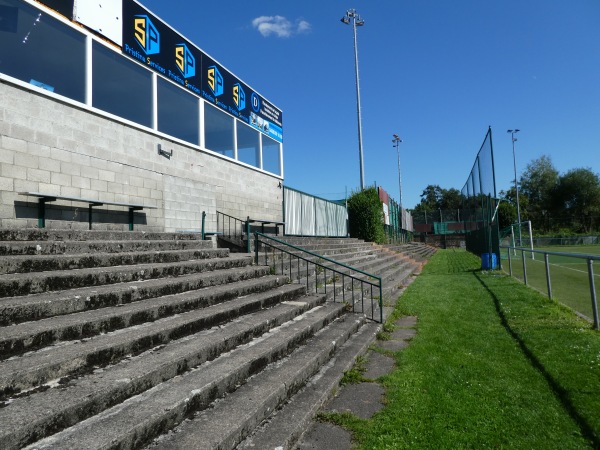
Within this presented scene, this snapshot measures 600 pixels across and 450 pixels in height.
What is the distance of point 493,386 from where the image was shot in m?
3.71

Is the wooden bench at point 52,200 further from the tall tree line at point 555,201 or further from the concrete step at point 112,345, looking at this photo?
the tall tree line at point 555,201

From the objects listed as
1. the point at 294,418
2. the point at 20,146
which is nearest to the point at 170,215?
the point at 20,146

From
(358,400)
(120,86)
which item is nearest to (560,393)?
(358,400)

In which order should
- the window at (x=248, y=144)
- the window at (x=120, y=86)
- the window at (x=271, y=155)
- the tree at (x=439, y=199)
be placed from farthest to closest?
the tree at (x=439, y=199) < the window at (x=271, y=155) < the window at (x=248, y=144) < the window at (x=120, y=86)

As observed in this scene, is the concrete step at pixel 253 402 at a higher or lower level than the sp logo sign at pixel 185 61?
lower

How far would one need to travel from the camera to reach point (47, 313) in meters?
3.13

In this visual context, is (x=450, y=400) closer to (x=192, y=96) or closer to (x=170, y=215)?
(x=170, y=215)

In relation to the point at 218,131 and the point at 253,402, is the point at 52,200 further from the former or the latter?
the point at 218,131

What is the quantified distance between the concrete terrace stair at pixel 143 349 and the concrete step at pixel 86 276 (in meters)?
0.01

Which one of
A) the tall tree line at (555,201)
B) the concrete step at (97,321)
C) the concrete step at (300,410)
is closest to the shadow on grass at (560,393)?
the concrete step at (300,410)

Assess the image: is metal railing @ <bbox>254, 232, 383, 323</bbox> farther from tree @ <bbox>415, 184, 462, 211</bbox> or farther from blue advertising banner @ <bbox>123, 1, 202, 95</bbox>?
tree @ <bbox>415, 184, 462, 211</bbox>

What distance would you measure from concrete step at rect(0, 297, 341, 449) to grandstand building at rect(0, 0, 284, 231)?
12.2 feet

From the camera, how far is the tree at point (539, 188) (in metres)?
65.3

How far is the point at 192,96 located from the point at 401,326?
7.47 meters
